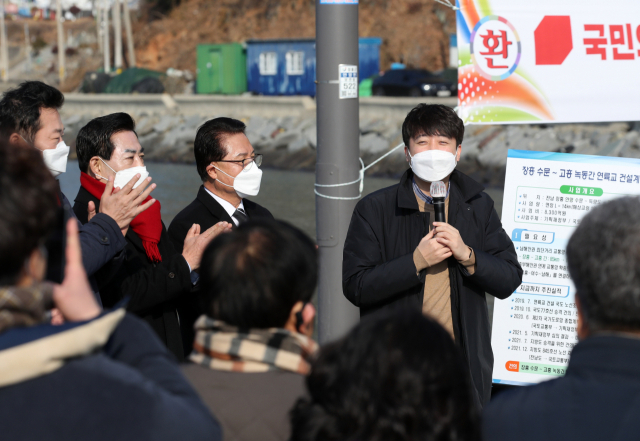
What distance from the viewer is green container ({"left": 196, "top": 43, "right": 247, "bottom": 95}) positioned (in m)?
35.8

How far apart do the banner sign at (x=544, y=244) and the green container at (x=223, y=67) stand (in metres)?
33.2

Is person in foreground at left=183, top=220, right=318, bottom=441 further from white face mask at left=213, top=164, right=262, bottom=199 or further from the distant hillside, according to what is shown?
the distant hillside

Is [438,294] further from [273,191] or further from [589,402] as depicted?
[273,191]

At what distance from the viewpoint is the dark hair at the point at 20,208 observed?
1266 millimetres

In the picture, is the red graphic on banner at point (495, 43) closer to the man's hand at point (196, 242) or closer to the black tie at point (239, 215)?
the black tie at point (239, 215)

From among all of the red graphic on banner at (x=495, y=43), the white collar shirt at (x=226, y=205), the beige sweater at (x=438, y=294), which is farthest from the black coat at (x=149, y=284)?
the red graphic on banner at (x=495, y=43)

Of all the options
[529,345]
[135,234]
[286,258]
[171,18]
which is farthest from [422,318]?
[171,18]

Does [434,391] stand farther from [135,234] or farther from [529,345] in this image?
[529,345]

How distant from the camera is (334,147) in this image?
358 cm

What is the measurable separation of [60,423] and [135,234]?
1.90 meters

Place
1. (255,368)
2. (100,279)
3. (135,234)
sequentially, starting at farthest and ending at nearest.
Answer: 1. (135,234)
2. (100,279)
3. (255,368)

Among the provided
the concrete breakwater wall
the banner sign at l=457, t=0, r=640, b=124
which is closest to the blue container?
the concrete breakwater wall

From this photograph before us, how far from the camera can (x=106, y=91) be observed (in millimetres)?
39219

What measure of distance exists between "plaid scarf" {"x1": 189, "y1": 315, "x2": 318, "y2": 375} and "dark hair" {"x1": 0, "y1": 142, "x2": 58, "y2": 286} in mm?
431
